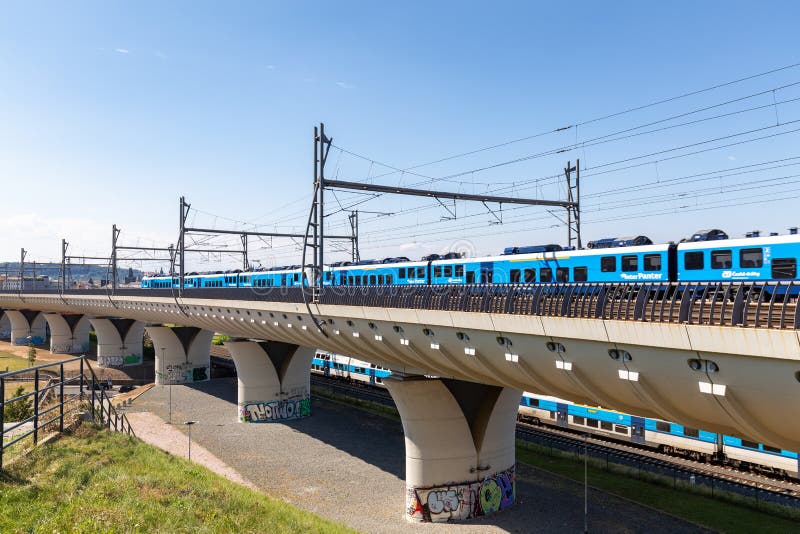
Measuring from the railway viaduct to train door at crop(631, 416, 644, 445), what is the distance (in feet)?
29.5

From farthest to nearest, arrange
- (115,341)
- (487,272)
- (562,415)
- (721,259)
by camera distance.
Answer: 1. (115,341)
2. (562,415)
3. (487,272)
4. (721,259)

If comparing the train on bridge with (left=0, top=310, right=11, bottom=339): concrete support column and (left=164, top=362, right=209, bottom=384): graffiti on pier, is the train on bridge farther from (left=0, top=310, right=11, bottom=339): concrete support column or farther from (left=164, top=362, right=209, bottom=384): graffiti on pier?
(left=0, top=310, right=11, bottom=339): concrete support column

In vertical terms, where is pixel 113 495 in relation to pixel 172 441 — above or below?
above

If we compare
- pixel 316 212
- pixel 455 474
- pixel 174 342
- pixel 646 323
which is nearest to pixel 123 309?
pixel 174 342

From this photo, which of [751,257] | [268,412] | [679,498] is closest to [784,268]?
[751,257]

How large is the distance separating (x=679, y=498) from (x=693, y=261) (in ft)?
41.4

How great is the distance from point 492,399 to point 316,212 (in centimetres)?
1247

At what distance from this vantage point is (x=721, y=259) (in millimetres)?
20594

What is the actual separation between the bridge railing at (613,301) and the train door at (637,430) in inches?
577

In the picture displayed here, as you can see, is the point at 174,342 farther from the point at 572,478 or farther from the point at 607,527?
the point at 607,527

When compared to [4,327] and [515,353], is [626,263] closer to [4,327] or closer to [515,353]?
[515,353]

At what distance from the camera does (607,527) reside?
23.2 m

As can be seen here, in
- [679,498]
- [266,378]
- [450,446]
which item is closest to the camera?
[450,446]

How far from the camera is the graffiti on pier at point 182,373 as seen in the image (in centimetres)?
6206
